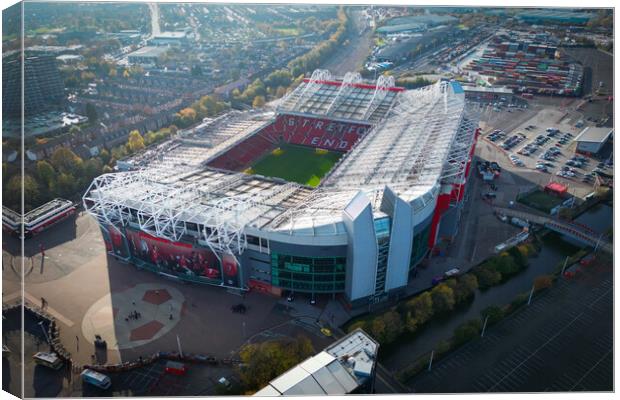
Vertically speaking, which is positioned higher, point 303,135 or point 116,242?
point 116,242

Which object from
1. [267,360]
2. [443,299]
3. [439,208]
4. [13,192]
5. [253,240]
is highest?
[253,240]

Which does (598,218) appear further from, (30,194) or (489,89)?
(30,194)

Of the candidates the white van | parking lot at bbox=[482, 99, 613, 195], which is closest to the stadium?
the white van

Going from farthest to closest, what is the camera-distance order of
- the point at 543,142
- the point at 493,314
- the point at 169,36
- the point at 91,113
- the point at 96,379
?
the point at 169,36 < the point at 91,113 < the point at 543,142 < the point at 493,314 < the point at 96,379

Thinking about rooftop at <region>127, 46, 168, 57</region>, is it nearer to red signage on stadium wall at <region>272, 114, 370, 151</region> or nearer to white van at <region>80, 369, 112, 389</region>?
red signage on stadium wall at <region>272, 114, 370, 151</region>

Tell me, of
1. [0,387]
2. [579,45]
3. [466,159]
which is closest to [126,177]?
[0,387]

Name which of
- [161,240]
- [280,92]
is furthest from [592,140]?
[161,240]

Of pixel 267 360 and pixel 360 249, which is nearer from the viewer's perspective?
pixel 267 360
